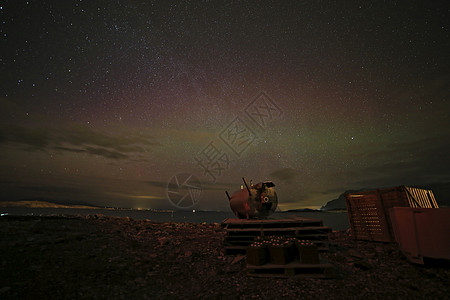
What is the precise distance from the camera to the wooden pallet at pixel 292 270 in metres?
5.64

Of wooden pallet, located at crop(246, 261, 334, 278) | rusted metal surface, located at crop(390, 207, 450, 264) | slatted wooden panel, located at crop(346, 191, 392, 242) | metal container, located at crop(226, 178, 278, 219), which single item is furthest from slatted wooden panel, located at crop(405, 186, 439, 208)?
wooden pallet, located at crop(246, 261, 334, 278)

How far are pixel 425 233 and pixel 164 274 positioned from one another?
7.64 m

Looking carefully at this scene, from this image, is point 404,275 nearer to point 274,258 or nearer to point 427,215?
point 427,215

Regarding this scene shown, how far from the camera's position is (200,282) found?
A: 18.3 ft

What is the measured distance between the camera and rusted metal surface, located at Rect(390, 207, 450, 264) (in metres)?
6.00

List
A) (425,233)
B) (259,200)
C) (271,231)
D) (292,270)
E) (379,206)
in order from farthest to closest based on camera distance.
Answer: (259,200) < (379,206) < (271,231) < (425,233) < (292,270)

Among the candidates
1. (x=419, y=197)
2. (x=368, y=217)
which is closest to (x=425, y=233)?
(x=368, y=217)

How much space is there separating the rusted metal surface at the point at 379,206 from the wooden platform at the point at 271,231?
138 inches

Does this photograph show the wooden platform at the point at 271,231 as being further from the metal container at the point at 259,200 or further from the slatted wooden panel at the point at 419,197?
the slatted wooden panel at the point at 419,197

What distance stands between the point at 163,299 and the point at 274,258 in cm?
305

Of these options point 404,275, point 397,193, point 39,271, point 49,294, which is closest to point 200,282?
point 49,294

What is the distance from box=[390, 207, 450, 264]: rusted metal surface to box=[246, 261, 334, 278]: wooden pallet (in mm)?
3071

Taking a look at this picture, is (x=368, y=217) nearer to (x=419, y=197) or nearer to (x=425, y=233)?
(x=419, y=197)

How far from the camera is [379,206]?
9898 mm
